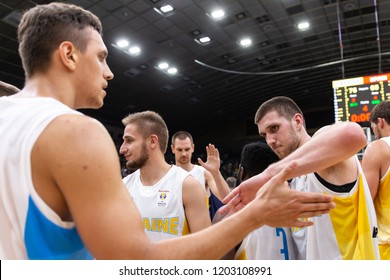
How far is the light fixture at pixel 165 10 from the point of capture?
31.0 feet

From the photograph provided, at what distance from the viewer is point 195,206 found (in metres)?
2.99

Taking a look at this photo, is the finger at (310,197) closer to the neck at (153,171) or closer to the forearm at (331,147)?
the forearm at (331,147)

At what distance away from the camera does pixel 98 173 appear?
41.0 inches

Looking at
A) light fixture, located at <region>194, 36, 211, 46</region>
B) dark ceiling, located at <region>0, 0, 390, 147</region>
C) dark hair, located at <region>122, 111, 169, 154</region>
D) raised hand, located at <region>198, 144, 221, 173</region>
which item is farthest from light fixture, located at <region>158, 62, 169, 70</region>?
dark hair, located at <region>122, 111, 169, 154</region>

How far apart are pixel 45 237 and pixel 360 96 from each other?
7.78 metres

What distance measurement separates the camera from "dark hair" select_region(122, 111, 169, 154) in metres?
3.45

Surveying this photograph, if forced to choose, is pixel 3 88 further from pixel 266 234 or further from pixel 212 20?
pixel 212 20

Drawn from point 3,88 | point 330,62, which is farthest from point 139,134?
point 330,62

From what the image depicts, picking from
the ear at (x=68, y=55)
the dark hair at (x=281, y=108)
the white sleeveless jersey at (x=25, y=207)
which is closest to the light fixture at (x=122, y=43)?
the dark hair at (x=281, y=108)

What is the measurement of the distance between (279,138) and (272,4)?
328 inches

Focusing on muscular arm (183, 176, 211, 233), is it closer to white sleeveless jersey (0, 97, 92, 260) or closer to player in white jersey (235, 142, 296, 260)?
player in white jersey (235, 142, 296, 260)

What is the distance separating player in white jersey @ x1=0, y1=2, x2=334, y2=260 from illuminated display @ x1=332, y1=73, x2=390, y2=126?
6983 mm

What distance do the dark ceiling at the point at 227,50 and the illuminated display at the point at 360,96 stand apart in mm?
3647

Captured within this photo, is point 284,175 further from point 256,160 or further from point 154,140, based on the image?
point 154,140
